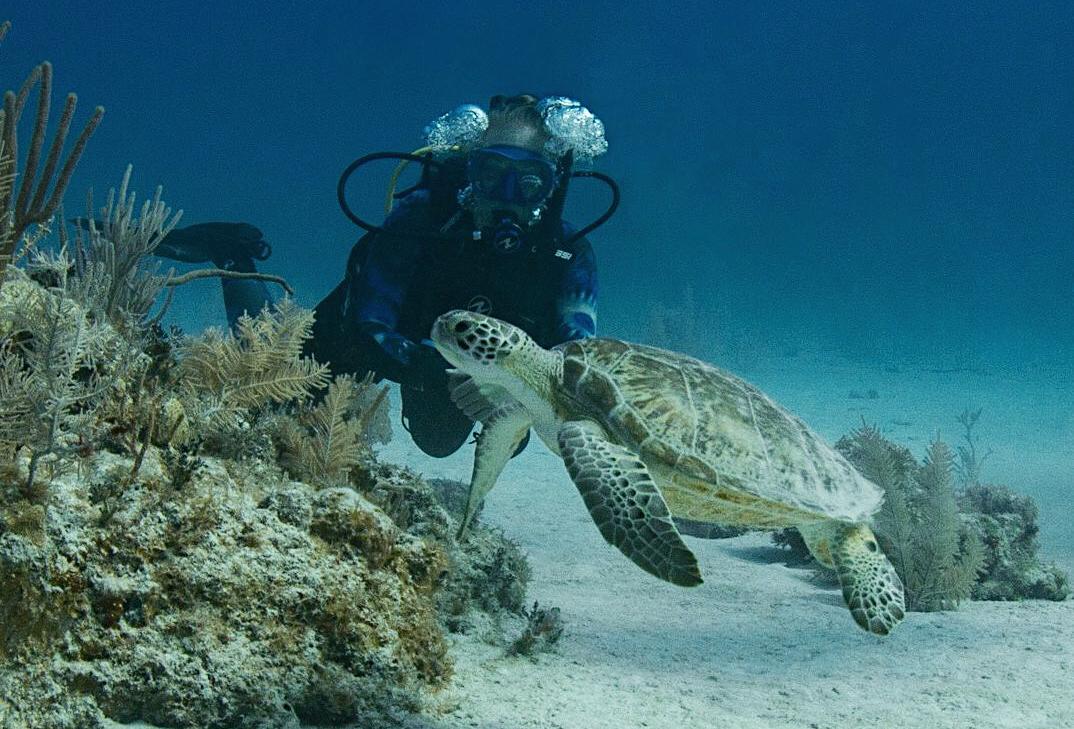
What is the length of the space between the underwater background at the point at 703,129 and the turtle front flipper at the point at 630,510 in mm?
44856

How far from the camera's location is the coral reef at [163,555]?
186cm

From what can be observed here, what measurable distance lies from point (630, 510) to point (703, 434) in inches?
35.2

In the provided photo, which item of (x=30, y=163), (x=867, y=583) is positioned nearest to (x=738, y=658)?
(x=867, y=583)

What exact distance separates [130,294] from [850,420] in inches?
701

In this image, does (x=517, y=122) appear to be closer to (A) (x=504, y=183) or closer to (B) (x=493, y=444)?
(A) (x=504, y=183)

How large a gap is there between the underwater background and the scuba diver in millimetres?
41434

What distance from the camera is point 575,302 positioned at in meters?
6.16

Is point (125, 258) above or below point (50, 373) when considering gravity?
above

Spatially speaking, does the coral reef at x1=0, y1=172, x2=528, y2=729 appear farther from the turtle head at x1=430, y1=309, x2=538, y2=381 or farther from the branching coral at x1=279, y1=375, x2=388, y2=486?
the turtle head at x1=430, y1=309, x2=538, y2=381

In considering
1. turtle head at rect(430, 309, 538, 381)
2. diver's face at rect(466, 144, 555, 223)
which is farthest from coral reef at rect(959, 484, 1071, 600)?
diver's face at rect(466, 144, 555, 223)

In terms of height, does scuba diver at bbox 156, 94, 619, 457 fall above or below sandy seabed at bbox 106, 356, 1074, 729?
above

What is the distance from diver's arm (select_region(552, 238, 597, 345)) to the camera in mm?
6105

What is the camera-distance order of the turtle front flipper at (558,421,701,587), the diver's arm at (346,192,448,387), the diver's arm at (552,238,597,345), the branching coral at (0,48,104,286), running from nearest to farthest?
1. the branching coral at (0,48,104,286)
2. the turtle front flipper at (558,421,701,587)
3. the diver's arm at (346,192,448,387)
4. the diver's arm at (552,238,597,345)

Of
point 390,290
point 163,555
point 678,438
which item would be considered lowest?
point 163,555
